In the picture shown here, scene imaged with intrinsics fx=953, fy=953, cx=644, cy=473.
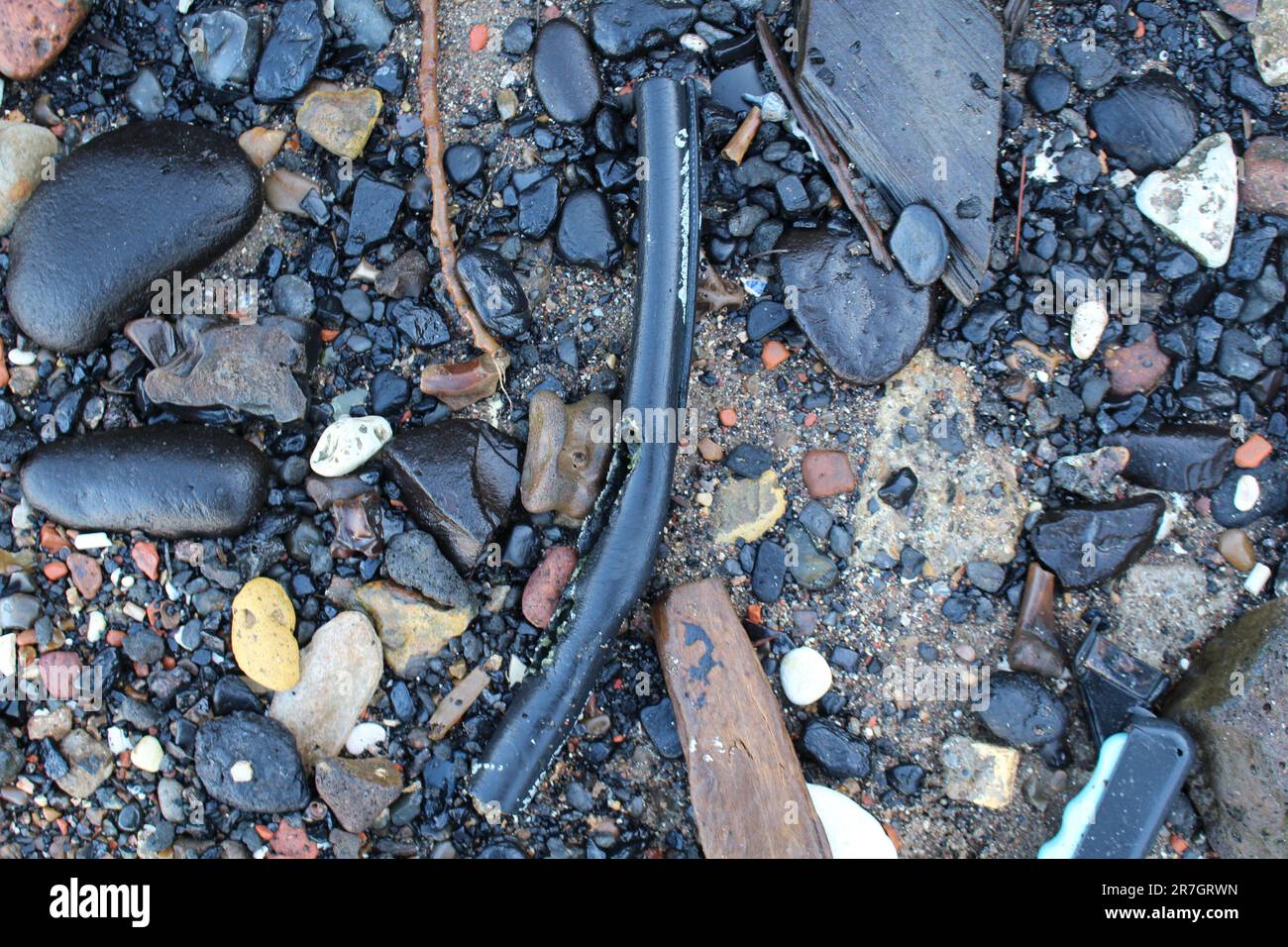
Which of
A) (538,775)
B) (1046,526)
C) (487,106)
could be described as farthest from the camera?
(487,106)

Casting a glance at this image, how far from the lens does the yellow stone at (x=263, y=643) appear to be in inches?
137

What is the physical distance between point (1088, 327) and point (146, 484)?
3596mm

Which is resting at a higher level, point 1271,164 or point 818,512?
point 1271,164

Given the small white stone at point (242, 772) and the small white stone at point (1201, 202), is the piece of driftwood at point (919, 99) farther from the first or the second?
the small white stone at point (242, 772)

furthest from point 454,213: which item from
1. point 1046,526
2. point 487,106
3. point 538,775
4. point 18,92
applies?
point 1046,526

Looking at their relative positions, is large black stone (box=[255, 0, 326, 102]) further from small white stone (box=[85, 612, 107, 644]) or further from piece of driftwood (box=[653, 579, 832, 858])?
piece of driftwood (box=[653, 579, 832, 858])

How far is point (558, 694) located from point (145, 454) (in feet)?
5.72

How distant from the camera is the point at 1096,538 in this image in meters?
3.56

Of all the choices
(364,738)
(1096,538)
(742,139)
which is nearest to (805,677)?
(1096,538)

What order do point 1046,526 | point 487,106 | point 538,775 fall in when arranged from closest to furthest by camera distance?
point 538,775, point 1046,526, point 487,106

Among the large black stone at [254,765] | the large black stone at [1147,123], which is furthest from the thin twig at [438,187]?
the large black stone at [1147,123]

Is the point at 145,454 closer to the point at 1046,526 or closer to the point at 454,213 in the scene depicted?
the point at 454,213

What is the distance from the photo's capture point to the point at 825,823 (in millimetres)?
3438

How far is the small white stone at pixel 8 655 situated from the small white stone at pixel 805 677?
2812 millimetres
